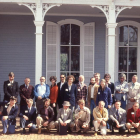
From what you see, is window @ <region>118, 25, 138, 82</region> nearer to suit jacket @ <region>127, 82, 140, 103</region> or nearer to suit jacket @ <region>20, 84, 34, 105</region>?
suit jacket @ <region>127, 82, 140, 103</region>

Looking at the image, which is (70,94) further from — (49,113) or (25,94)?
(25,94)

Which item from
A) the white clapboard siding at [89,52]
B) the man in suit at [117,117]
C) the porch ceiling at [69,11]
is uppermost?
the porch ceiling at [69,11]

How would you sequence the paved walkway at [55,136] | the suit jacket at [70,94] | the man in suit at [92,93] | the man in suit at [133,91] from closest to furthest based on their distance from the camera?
the paved walkway at [55,136] → the suit jacket at [70,94] → the man in suit at [92,93] → the man in suit at [133,91]

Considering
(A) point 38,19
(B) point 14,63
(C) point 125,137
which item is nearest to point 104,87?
(C) point 125,137

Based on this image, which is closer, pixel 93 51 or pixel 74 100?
pixel 74 100

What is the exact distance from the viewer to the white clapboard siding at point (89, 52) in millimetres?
11859

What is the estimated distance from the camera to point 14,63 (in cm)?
1161

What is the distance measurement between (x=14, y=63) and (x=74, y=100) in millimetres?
4365

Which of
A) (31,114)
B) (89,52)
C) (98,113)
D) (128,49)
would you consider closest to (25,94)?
(31,114)

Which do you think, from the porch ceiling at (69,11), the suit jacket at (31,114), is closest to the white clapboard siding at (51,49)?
the porch ceiling at (69,11)

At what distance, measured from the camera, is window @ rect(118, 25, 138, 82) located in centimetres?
1220

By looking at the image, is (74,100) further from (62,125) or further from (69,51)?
(69,51)

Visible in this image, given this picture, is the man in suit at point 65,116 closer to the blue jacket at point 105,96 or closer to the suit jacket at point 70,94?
the suit jacket at point 70,94

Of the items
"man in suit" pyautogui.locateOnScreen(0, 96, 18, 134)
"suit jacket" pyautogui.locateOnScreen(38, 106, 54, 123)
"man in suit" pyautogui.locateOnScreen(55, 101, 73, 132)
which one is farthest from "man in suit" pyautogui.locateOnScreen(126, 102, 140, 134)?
"man in suit" pyautogui.locateOnScreen(0, 96, 18, 134)
